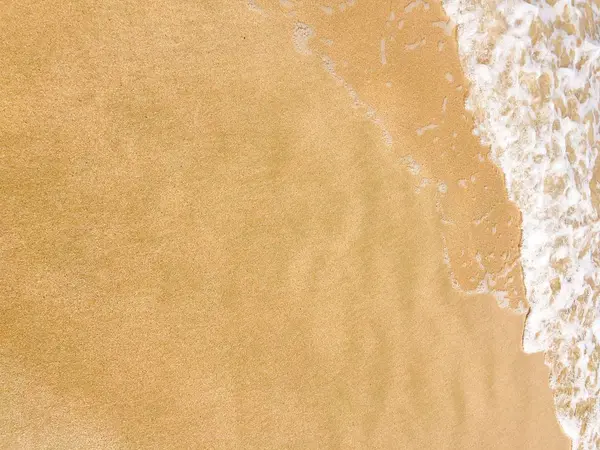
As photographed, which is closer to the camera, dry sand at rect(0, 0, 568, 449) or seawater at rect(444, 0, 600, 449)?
dry sand at rect(0, 0, 568, 449)

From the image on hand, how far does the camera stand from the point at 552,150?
161 inches

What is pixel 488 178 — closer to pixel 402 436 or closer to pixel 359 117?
pixel 359 117

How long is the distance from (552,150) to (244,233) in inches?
118

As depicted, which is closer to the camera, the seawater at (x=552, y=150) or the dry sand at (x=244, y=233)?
the dry sand at (x=244, y=233)

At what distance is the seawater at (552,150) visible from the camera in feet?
12.6

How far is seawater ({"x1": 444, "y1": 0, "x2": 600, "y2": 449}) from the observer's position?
3.86 meters

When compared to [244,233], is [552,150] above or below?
above

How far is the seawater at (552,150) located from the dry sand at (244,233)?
0.31 metres

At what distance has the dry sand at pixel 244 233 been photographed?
2.73 m

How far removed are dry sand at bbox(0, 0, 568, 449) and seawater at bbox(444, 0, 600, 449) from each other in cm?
31

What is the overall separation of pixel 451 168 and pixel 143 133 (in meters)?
2.38

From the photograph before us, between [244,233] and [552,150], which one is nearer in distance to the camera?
[244,233]

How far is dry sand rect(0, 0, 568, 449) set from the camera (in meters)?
2.73

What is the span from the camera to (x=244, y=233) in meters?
3.09
